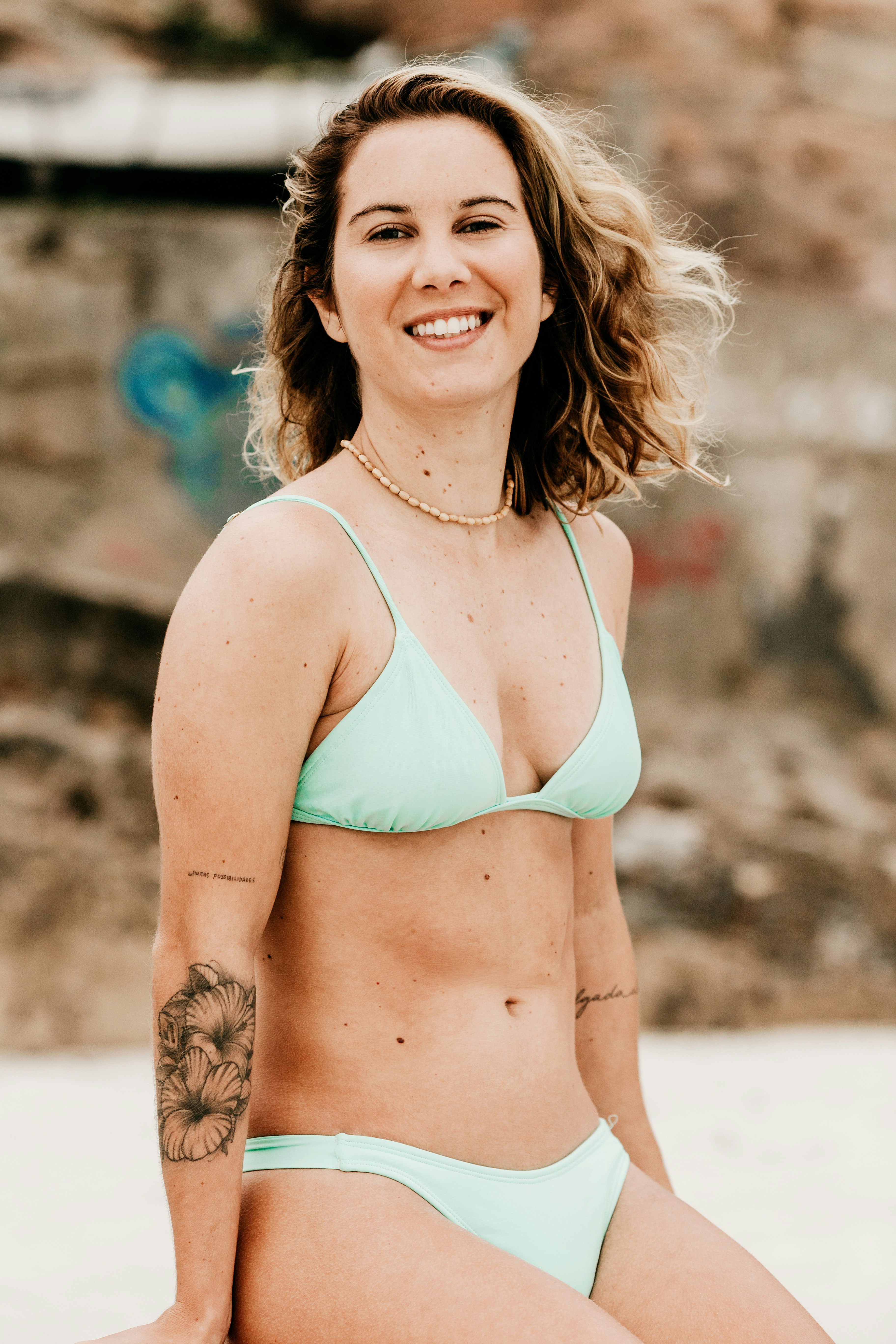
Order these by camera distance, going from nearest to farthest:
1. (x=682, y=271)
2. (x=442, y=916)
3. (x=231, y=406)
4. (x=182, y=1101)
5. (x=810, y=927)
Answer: (x=182, y=1101), (x=442, y=916), (x=682, y=271), (x=810, y=927), (x=231, y=406)

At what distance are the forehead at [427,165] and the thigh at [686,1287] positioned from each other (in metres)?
1.42

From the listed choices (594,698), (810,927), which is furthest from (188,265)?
(594,698)

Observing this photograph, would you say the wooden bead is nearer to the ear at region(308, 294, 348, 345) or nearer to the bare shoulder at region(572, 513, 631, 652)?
the ear at region(308, 294, 348, 345)

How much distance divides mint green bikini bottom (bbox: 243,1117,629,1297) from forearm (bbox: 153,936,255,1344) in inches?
3.9

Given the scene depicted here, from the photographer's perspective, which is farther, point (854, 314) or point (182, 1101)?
point (854, 314)

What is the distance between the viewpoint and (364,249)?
5.93 ft

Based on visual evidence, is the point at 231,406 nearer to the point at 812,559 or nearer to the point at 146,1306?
the point at 812,559

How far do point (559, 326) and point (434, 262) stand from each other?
17.4 inches

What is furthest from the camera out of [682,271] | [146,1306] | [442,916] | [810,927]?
[810,927]

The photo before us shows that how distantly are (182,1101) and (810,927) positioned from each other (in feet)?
15.1

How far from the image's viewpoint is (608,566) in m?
2.18

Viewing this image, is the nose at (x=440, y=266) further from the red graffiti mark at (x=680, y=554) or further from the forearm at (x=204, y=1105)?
the red graffiti mark at (x=680, y=554)

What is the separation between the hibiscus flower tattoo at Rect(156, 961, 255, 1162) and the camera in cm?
154

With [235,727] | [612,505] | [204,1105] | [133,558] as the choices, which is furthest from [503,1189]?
[133,558]
